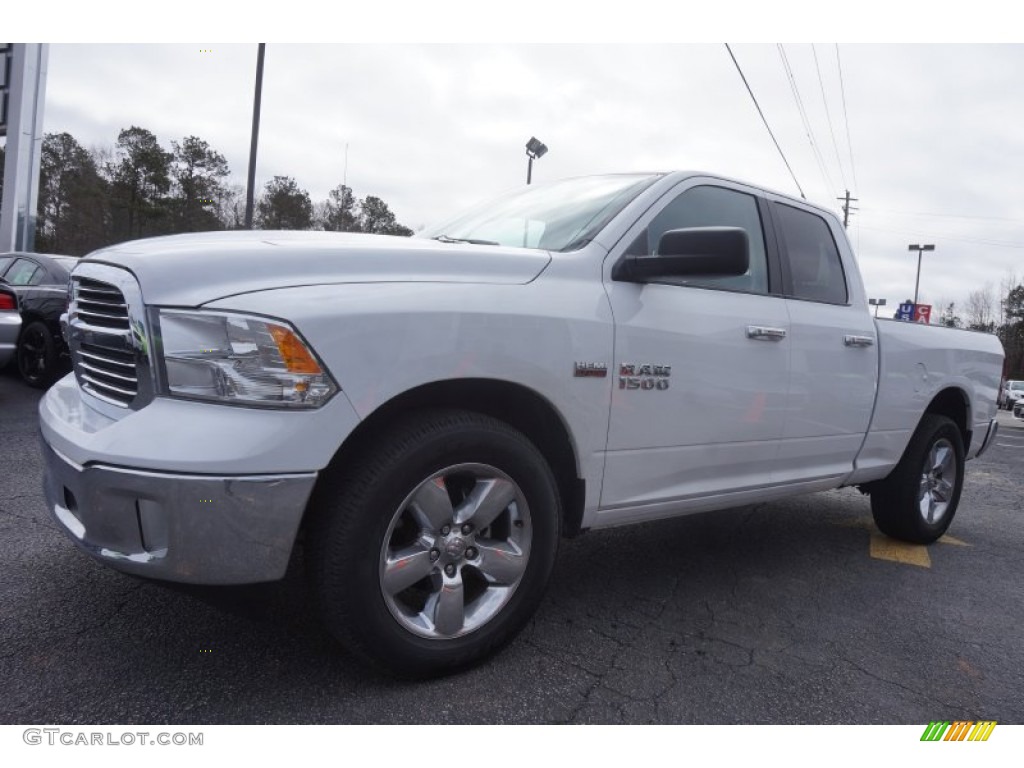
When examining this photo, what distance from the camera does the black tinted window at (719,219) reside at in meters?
3.05

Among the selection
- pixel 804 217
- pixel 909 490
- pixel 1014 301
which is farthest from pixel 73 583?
pixel 1014 301

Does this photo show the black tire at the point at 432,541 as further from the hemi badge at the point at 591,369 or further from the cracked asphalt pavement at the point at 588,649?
the hemi badge at the point at 591,369

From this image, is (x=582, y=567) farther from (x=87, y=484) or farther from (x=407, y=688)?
(x=87, y=484)

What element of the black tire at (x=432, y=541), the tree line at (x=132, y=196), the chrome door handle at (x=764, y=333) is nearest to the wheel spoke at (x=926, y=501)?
the chrome door handle at (x=764, y=333)

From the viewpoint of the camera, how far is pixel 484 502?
236cm

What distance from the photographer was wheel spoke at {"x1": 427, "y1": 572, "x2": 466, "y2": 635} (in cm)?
230

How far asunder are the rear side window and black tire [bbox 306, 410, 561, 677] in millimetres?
1907

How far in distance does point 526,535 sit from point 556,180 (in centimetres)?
191

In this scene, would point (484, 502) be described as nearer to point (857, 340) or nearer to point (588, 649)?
point (588, 649)

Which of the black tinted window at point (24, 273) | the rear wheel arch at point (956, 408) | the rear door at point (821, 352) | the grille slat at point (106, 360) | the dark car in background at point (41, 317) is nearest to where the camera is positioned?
the grille slat at point (106, 360)

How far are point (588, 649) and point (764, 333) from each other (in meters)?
1.47

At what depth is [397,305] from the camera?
7.14 ft

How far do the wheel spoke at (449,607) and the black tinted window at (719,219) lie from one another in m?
1.37

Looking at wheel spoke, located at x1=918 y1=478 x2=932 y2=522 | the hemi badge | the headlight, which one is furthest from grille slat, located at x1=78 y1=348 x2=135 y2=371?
wheel spoke, located at x1=918 y1=478 x2=932 y2=522
